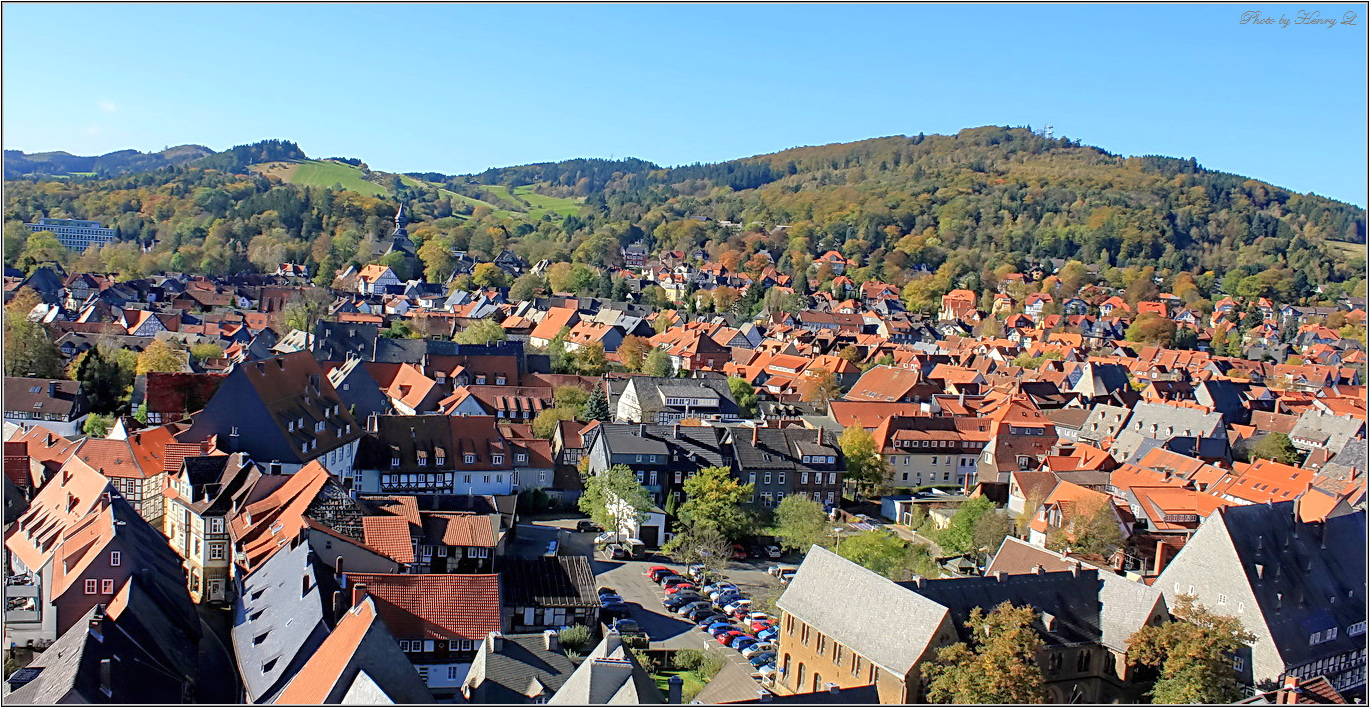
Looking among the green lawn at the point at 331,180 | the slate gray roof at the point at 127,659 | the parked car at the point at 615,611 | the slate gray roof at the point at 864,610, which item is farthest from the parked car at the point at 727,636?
the green lawn at the point at 331,180

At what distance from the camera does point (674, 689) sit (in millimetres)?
25734

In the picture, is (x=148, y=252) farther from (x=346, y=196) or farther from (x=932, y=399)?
(x=932, y=399)

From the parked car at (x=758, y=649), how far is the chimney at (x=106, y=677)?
1408 centimetres

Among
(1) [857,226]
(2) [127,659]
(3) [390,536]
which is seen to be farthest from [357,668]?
(1) [857,226]

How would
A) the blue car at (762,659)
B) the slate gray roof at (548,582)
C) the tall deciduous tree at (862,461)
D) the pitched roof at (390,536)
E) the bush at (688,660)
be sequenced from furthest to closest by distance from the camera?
the tall deciduous tree at (862,461) → the slate gray roof at (548,582) → the pitched roof at (390,536) → the blue car at (762,659) → the bush at (688,660)

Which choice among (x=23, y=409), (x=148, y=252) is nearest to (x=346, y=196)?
(x=148, y=252)

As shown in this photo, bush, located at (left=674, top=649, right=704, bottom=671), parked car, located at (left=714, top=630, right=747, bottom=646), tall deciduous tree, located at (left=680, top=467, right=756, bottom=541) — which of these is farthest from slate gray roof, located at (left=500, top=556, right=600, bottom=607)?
tall deciduous tree, located at (left=680, top=467, right=756, bottom=541)

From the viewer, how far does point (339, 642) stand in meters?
21.4

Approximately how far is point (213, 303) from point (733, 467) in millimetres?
61032

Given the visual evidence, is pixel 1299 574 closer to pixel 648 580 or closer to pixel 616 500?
pixel 648 580

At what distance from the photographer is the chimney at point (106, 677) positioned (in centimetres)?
2030

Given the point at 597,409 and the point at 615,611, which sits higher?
the point at 597,409

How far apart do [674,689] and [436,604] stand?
18.5 ft

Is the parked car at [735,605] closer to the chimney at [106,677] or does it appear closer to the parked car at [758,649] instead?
the parked car at [758,649]
